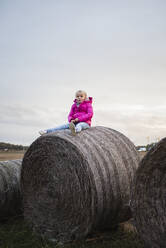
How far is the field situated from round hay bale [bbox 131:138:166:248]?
2.08ft

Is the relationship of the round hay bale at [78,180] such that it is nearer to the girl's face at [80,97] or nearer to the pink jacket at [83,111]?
the pink jacket at [83,111]

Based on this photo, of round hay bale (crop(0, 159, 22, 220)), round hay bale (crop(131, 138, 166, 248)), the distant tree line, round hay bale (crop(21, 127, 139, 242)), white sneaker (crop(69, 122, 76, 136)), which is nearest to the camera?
round hay bale (crop(131, 138, 166, 248))

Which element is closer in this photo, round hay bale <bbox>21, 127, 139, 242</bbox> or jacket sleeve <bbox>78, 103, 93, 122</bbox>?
round hay bale <bbox>21, 127, 139, 242</bbox>

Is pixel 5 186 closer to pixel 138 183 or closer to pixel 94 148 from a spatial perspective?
pixel 94 148

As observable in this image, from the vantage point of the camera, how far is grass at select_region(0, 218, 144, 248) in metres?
4.42

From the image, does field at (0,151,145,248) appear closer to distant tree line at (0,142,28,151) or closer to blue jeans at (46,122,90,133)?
blue jeans at (46,122,90,133)

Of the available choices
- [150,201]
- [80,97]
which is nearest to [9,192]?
[80,97]

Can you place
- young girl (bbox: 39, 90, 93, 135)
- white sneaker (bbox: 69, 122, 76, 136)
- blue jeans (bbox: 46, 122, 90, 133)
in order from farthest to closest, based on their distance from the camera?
young girl (bbox: 39, 90, 93, 135)
blue jeans (bbox: 46, 122, 90, 133)
white sneaker (bbox: 69, 122, 76, 136)

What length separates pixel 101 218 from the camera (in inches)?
182

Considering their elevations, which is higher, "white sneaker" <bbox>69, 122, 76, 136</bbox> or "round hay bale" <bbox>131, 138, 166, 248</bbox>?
"white sneaker" <bbox>69, 122, 76, 136</bbox>

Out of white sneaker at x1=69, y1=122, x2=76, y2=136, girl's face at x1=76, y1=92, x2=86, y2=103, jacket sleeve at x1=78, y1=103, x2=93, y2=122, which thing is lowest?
white sneaker at x1=69, y1=122, x2=76, y2=136

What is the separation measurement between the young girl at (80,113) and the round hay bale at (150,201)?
6.31 feet

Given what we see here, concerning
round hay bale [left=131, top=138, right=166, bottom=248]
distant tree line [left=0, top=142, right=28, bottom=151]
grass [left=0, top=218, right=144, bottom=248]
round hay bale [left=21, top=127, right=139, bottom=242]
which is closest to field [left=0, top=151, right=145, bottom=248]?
grass [left=0, top=218, right=144, bottom=248]

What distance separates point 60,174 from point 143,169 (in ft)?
5.81
